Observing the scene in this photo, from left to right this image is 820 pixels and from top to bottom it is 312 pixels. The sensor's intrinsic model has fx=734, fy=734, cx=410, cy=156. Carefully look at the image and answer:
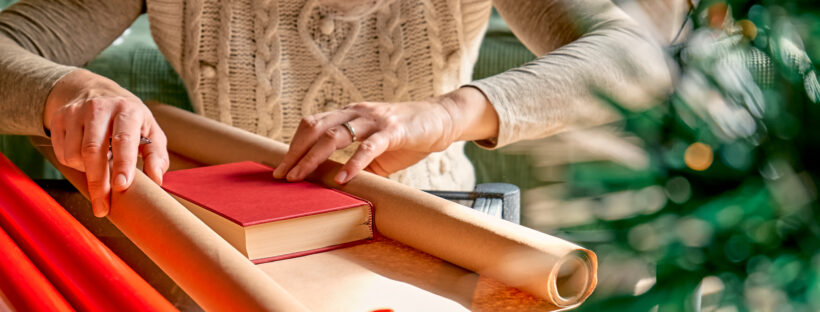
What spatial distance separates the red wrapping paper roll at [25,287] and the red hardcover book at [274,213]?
0.14 meters

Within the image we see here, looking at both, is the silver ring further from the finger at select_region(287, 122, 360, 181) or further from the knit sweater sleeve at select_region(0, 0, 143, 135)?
the knit sweater sleeve at select_region(0, 0, 143, 135)

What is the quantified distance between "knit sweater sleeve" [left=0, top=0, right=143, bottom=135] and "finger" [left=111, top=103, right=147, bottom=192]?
182mm

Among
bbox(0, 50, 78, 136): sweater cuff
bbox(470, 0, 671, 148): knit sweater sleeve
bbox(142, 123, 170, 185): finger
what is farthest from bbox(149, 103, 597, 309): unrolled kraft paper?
bbox(0, 50, 78, 136): sweater cuff

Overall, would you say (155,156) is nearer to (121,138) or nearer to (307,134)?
(121,138)

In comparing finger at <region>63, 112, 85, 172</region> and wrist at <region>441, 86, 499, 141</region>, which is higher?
finger at <region>63, 112, 85, 172</region>

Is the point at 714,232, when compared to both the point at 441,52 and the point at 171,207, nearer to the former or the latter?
the point at 171,207

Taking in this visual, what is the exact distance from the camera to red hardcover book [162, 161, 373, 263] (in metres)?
0.56

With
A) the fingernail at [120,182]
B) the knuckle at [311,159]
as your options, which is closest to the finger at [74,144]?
the fingernail at [120,182]

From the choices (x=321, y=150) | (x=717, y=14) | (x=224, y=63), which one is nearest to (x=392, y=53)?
(x=224, y=63)

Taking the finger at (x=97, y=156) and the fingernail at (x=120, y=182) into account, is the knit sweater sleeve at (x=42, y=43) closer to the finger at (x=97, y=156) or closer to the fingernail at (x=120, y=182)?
the finger at (x=97, y=156)

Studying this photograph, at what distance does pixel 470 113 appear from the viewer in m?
0.85

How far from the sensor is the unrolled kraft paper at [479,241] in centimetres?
49

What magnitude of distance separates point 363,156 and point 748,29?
0.56 meters

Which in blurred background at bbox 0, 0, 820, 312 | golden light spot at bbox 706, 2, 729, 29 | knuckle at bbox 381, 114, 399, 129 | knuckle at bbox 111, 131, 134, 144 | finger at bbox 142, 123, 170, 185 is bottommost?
knuckle at bbox 381, 114, 399, 129
